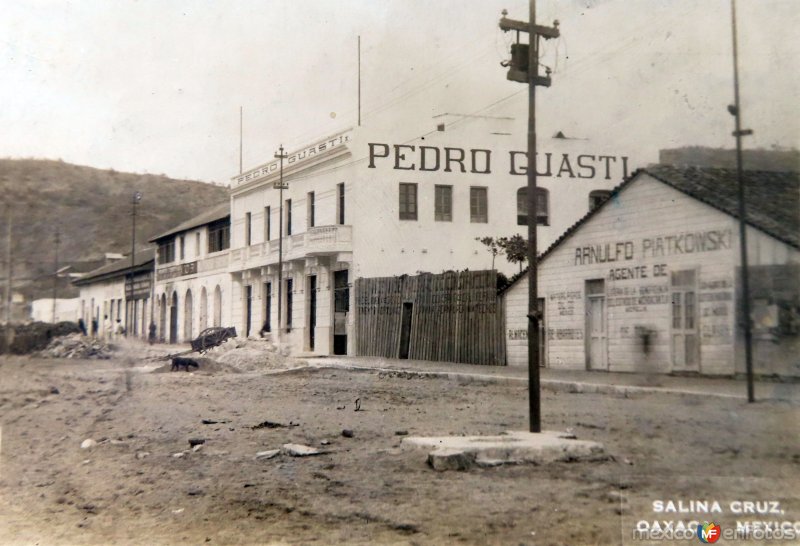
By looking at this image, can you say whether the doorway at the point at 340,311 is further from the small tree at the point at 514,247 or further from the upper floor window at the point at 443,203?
the small tree at the point at 514,247

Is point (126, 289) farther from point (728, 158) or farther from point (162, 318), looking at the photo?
point (728, 158)

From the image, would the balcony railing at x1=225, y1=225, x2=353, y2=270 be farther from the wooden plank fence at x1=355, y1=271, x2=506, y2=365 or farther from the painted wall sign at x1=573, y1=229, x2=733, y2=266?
the painted wall sign at x1=573, y1=229, x2=733, y2=266

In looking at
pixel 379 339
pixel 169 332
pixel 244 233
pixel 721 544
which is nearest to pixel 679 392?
pixel 721 544

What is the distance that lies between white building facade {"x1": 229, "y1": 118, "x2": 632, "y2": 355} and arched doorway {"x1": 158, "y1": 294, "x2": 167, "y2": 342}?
1.14 meters

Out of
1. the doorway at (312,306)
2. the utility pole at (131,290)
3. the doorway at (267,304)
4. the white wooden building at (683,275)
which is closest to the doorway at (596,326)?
the white wooden building at (683,275)

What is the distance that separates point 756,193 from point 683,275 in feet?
3.49

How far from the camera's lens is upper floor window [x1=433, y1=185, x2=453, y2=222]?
27.0 ft

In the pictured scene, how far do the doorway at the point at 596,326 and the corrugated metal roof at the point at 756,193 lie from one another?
1.44 m

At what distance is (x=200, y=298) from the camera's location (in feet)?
31.7

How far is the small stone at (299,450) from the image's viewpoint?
6602 mm

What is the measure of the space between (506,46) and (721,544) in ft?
15.4

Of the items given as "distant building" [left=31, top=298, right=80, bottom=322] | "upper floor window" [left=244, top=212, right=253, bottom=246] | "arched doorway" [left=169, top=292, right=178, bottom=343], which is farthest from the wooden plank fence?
"distant building" [left=31, top=298, right=80, bottom=322]

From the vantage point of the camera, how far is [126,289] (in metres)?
10.6

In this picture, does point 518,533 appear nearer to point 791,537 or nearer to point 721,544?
point 721,544
